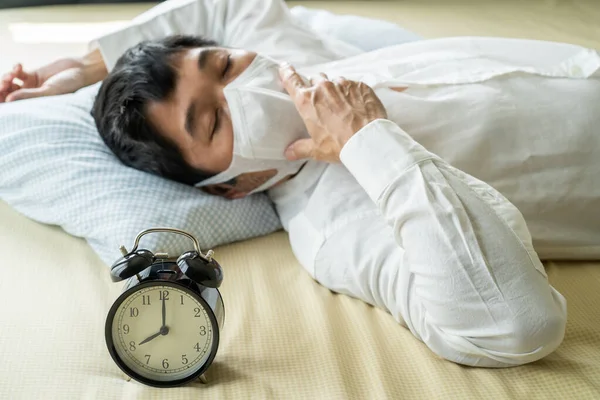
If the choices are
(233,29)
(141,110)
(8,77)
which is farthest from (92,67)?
(141,110)

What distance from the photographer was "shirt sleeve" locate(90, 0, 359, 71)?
1571 millimetres

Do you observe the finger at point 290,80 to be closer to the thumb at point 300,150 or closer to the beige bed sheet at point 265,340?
the thumb at point 300,150

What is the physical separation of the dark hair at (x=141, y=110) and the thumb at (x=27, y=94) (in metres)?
0.29

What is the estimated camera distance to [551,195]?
1.19 metres

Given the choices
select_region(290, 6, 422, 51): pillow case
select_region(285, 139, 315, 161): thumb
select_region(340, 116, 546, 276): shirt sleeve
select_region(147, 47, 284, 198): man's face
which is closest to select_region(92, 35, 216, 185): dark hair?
select_region(147, 47, 284, 198): man's face

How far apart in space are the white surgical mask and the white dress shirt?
9 cm

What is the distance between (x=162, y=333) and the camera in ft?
2.88

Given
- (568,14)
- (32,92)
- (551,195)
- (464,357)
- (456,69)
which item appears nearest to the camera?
(464,357)

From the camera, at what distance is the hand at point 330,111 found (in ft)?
3.66

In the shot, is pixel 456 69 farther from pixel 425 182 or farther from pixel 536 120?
pixel 425 182

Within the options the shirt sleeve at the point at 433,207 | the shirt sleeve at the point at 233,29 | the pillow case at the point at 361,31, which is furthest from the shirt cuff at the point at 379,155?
the pillow case at the point at 361,31

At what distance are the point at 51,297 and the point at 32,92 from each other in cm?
67

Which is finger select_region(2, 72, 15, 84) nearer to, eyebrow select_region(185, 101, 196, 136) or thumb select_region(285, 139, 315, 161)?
eyebrow select_region(185, 101, 196, 136)

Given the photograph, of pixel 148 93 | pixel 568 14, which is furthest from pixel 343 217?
pixel 568 14
